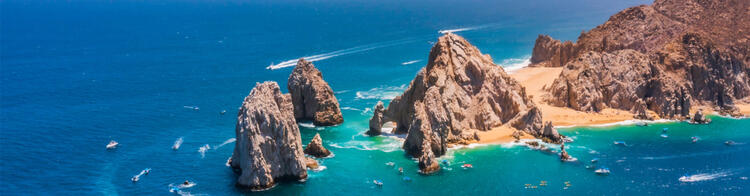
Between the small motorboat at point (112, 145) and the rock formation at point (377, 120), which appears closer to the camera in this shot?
the small motorboat at point (112, 145)

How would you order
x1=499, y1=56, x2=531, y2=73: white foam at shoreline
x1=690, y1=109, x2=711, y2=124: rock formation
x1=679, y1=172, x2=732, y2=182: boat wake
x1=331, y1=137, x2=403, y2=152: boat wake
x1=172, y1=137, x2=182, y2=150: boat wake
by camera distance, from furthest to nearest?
x1=499, y1=56, x2=531, y2=73: white foam at shoreline < x1=690, y1=109, x2=711, y2=124: rock formation < x1=172, y1=137, x2=182, y2=150: boat wake < x1=331, y1=137, x2=403, y2=152: boat wake < x1=679, y1=172, x2=732, y2=182: boat wake

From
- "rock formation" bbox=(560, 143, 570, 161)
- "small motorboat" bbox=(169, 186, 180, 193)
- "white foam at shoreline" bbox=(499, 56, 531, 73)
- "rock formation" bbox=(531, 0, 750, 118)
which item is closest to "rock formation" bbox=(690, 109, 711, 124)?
"rock formation" bbox=(531, 0, 750, 118)

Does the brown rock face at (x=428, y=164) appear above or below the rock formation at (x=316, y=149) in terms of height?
below

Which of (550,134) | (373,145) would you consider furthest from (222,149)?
(550,134)

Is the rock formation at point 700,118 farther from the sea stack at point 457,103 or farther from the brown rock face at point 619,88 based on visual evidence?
the sea stack at point 457,103

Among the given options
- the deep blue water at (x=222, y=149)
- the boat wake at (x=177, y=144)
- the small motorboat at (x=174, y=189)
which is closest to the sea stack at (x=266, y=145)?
the deep blue water at (x=222, y=149)

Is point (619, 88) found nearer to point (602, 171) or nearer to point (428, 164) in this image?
point (602, 171)

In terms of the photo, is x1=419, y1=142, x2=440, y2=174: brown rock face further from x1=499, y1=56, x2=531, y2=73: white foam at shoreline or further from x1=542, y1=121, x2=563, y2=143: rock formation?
x1=499, y1=56, x2=531, y2=73: white foam at shoreline
